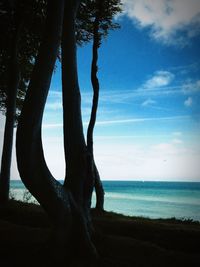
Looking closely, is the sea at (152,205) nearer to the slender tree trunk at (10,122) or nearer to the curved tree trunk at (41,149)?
the slender tree trunk at (10,122)

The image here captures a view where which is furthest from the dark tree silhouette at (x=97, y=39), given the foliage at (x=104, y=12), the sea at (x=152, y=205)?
the sea at (x=152, y=205)

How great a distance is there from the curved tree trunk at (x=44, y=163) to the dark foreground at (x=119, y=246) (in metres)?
0.52

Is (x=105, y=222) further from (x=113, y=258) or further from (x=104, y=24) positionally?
(x=104, y=24)

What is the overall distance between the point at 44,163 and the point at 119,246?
3199 mm

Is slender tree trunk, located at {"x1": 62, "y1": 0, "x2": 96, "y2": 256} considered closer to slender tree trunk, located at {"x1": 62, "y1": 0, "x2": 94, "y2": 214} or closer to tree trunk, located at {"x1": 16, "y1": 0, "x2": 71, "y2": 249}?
slender tree trunk, located at {"x1": 62, "y1": 0, "x2": 94, "y2": 214}

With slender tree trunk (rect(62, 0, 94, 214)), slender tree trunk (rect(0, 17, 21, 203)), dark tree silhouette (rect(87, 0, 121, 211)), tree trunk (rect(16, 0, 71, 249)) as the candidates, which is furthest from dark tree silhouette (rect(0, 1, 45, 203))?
tree trunk (rect(16, 0, 71, 249))

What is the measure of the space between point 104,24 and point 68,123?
8.26 meters

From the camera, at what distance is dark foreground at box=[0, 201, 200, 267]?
24.2 feet

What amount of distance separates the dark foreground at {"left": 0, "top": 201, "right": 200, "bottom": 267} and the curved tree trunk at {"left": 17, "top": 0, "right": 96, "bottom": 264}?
1.69 ft

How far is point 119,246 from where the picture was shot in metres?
8.41

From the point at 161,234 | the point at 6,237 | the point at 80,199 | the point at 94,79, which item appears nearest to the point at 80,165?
the point at 80,199

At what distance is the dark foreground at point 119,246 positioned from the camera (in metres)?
7.38

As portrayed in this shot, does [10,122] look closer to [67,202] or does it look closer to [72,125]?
[72,125]

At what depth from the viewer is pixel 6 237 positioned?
29.1ft
